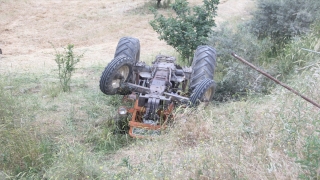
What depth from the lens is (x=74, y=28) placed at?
14453 millimetres

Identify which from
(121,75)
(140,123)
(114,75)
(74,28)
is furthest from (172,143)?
(74,28)

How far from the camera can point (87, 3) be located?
17.8 m

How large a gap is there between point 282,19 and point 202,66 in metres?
3.29

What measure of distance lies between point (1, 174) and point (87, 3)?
48.4 feet

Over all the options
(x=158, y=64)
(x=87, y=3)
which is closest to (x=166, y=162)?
(x=158, y=64)

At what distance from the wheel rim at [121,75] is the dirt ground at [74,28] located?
375cm

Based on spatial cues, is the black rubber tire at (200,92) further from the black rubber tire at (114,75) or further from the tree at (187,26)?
the tree at (187,26)

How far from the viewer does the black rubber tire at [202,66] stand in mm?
6758

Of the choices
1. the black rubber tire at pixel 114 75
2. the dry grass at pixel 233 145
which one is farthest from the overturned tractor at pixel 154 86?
the dry grass at pixel 233 145

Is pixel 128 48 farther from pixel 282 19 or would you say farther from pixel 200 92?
pixel 282 19

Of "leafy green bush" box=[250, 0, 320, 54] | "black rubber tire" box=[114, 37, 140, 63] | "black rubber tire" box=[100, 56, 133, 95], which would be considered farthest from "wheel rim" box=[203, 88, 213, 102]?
"leafy green bush" box=[250, 0, 320, 54]

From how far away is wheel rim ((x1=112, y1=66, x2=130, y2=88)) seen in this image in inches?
241

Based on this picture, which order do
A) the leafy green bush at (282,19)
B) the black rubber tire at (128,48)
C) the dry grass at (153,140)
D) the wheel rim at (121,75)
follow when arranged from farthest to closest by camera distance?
the leafy green bush at (282,19) → the black rubber tire at (128,48) → the wheel rim at (121,75) → the dry grass at (153,140)

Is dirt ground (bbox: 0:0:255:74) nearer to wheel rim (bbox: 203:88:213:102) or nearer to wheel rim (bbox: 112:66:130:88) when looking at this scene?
wheel rim (bbox: 112:66:130:88)
